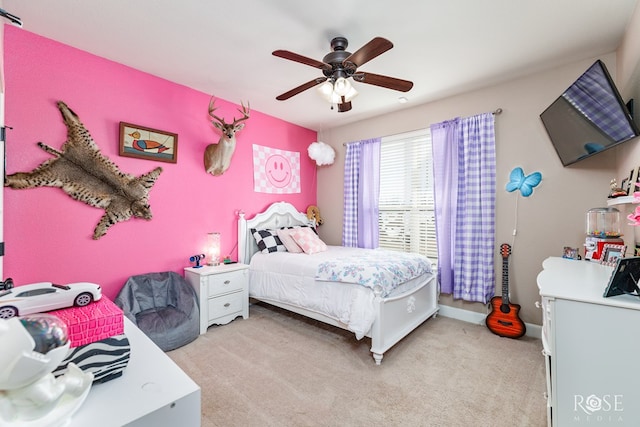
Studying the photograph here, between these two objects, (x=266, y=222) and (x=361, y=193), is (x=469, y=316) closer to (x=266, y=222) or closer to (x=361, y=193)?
(x=361, y=193)

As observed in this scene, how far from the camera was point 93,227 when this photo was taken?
8.25 feet

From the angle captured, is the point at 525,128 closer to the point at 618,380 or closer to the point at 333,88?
the point at 333,88

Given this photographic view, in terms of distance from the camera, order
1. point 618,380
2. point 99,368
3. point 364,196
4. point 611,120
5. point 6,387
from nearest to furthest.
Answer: point 6,387
point 99,368
point 618,380
point 611,120
point 364,196

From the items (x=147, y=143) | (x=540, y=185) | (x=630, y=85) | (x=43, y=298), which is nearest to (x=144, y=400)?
(x=43, y=298)

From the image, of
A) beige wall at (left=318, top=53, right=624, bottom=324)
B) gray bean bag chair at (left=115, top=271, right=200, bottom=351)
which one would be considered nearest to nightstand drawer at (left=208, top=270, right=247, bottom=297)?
gray bean bag chair at (left=115, top=271, right=200, bottom=351)

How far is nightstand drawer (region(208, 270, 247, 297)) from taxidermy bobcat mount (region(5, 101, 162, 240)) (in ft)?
3.02

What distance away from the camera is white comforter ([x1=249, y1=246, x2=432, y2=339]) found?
7.59ft

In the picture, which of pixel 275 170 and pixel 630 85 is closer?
pixel 630 85

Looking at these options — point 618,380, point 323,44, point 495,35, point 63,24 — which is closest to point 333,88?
point 323,44

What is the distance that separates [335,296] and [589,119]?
2454 millimetres

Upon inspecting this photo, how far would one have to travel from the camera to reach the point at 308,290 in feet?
9.04

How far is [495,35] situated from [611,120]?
3.36 feet

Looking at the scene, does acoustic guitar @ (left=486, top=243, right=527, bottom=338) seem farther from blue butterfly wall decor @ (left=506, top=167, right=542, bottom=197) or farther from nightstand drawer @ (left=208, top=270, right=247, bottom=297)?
nightstand drawer @ (left=208, top=270, right=247, bottom=297)

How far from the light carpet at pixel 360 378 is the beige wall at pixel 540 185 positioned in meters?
0.73
